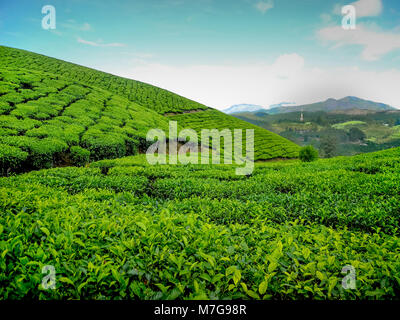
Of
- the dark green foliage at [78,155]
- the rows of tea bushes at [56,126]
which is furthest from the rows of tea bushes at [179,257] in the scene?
the dark green foliage at [78,155]

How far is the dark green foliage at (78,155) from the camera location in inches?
527

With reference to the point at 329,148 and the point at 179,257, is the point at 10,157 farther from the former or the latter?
the point at 329,148

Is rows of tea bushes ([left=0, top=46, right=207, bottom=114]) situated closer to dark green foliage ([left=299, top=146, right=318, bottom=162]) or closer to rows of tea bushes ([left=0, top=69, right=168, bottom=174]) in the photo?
rows of tea bushes ([left=0, top=69, right=168, bottom=174])

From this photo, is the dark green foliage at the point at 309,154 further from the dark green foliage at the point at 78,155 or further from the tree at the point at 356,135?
the tree at the point at 356,135

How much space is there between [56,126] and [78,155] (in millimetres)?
3565

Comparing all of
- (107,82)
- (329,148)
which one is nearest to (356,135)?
(329,148)

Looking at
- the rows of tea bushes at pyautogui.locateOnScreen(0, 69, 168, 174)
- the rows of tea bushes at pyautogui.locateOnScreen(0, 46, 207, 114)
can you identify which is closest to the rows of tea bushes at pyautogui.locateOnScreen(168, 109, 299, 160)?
the rows of tea bushes at pyautogui.locateOnScreen(0, 46, 207, 114)

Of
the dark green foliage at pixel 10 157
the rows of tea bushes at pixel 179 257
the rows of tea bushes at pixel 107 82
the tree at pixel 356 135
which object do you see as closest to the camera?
the rows of tea bushes at pixel 179 257

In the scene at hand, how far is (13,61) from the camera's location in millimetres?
36125

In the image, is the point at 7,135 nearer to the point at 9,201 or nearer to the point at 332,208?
the point at 9,201

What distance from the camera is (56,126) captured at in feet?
49.1
